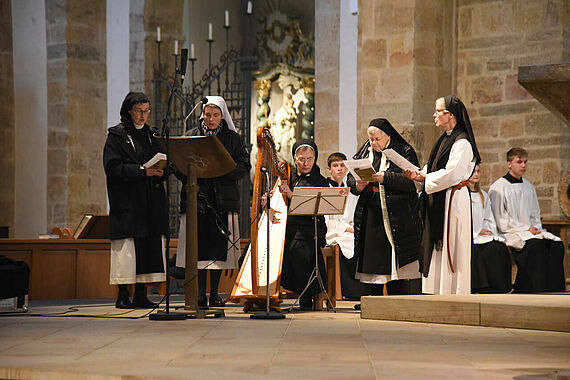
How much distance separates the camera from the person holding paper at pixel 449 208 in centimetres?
746

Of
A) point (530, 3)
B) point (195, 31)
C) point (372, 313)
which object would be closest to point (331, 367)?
point (372, 313)

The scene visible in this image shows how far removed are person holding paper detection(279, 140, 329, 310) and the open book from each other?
1111mm

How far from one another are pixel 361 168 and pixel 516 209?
3.43 meters

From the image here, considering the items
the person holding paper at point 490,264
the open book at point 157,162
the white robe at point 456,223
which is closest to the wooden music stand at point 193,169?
→ the open book at point 157,162

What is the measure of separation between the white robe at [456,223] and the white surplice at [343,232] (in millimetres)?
2305

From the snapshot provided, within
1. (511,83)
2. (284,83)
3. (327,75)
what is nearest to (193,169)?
(511,83)

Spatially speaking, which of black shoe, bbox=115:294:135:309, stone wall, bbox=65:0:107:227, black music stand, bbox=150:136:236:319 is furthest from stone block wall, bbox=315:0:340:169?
black music stand, bbox=150:136:236:319

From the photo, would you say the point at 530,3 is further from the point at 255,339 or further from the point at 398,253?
the point at 255,339

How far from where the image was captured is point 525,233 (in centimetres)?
1007

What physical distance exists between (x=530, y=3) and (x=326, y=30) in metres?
3.67

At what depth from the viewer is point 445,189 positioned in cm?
756

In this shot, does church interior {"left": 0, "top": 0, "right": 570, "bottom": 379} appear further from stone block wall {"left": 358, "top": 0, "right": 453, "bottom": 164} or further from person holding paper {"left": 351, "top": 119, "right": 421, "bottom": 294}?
person holding paper {"left": 351, "top": 119, "right": 421, "bottom": 294}

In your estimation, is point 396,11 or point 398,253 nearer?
point 398,253

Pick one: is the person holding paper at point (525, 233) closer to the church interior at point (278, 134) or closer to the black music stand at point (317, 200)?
the church interior at point (278, 134)
